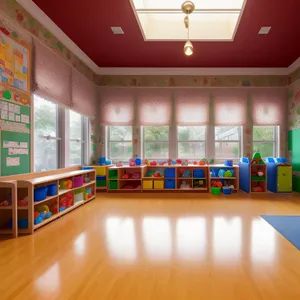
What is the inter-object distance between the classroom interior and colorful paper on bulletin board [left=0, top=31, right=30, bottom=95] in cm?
2

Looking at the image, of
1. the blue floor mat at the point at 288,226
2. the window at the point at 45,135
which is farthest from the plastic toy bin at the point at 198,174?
the window at the point at 45,135

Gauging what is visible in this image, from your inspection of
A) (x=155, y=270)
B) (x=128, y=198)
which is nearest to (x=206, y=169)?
(x=128, y=198)

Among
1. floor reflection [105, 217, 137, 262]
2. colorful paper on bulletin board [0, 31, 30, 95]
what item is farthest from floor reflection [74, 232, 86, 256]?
colorful paper on bulletin board [0, 31, 30, 95]

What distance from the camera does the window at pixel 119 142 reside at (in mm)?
7301

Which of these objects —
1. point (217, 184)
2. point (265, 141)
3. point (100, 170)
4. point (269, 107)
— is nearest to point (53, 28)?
point (100, 170)

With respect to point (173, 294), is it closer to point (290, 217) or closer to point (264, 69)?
point (290, 217)

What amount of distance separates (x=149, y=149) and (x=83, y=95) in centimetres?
238

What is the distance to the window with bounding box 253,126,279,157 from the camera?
716cm

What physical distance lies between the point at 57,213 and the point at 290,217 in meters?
3.79

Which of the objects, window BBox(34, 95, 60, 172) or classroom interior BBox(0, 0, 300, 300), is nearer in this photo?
classroom interior BBox(0, 0, 300, 300)

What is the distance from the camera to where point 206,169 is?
677cm

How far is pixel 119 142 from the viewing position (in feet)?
24.1

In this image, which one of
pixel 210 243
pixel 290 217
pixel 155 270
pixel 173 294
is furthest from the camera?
pixel 290 217

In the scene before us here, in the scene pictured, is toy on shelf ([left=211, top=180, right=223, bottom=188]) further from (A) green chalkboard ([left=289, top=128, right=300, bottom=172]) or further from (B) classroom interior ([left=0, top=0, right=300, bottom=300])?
(A) green chalkboard ([left=289, top=128, right=300, bottom=172])
